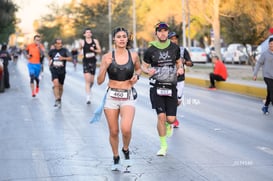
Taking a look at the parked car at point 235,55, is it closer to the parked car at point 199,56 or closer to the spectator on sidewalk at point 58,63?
the parked car at point 199,56

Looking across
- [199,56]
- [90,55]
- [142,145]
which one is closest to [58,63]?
[90,55]

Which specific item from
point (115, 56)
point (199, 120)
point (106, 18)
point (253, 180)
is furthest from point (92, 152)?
point (106, 18)

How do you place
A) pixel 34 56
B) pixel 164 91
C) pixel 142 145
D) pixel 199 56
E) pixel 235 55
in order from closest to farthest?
pixel 164 91, pixel 142 145, pixel 34 56, pixel 235 55, pixel 199 56

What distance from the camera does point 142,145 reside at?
9.45 metres

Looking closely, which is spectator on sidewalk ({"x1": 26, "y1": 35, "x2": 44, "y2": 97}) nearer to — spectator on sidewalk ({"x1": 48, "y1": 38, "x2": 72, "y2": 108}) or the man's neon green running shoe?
spectator on sidewalk ({"x1": 48, "y1": 38, "x2": 72, "y2": 108})

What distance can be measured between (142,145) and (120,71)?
94.5 inches

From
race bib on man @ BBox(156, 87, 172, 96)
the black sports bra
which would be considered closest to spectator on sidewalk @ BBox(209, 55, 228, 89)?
race bib on man @ BBox(156, 87, 172, 96)

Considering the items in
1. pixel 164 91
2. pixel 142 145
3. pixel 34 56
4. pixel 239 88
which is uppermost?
pixel 34 56

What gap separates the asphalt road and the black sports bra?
47.0 inches

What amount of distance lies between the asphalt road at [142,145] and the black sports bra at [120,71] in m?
1.19

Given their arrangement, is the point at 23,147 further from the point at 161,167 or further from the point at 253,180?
the point at 253,180

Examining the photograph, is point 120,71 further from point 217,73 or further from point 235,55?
point 235,55

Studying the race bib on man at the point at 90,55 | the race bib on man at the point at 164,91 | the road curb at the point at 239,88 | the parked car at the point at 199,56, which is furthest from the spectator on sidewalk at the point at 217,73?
the parked car at the point at 199,56

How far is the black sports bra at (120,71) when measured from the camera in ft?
24.1
